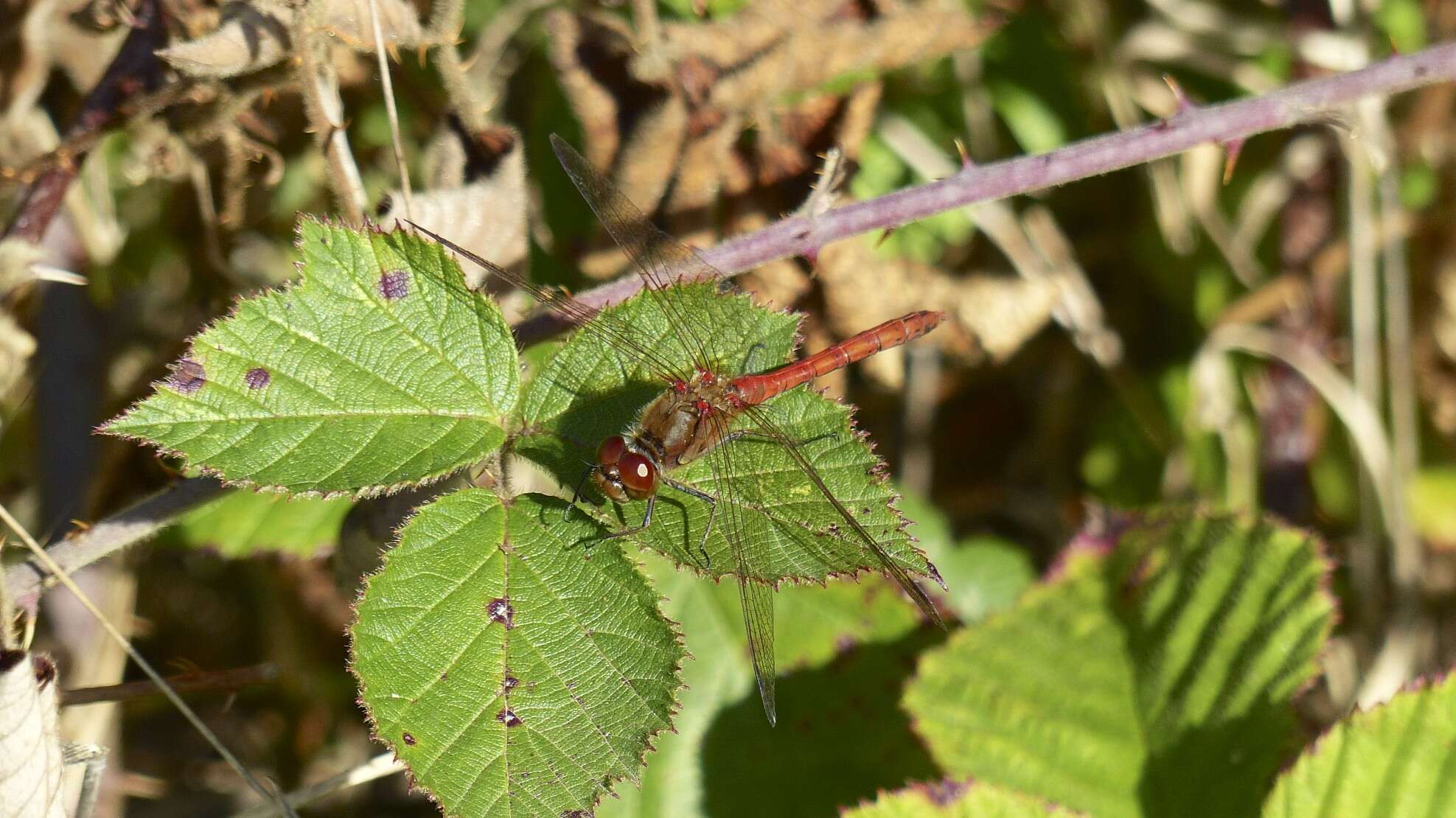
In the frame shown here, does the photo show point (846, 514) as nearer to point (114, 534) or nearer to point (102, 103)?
point (114, 534)

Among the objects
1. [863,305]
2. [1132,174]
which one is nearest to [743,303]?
[863,305]

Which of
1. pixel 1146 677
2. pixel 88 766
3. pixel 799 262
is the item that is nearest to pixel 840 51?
pixel 799 262

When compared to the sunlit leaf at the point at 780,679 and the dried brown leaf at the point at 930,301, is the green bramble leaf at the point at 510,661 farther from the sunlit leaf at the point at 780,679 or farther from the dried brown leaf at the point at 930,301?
the dried brown leaf at the point at 930,301

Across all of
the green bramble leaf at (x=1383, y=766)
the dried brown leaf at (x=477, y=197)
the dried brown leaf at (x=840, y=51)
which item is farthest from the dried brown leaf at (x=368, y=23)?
the green bramble leaf at (x=1383, y=766)

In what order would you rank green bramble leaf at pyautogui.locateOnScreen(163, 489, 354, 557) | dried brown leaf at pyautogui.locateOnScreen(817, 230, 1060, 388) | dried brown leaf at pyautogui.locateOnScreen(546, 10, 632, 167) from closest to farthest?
green bramble leaf at pyautogui.locateOnScreen(163, 489, 354, 557), dried brown leaf at pyautogui.locateOnScreen(546, 10, 632, 167), dried brown leaf at pyautogui.locateOnScreen(817, 230, 1060, 388)

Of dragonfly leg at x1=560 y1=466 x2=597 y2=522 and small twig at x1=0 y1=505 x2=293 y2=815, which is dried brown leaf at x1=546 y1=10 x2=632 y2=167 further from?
small twig at x1=0 y1=505 x2=293 y2=815

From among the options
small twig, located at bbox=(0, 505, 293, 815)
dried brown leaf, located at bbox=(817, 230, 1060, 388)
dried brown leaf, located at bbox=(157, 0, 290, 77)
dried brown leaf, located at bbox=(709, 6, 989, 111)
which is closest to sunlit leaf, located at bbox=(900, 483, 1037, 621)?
dried brown leaf, located at bbox=(817, 230, 1060, 388)
